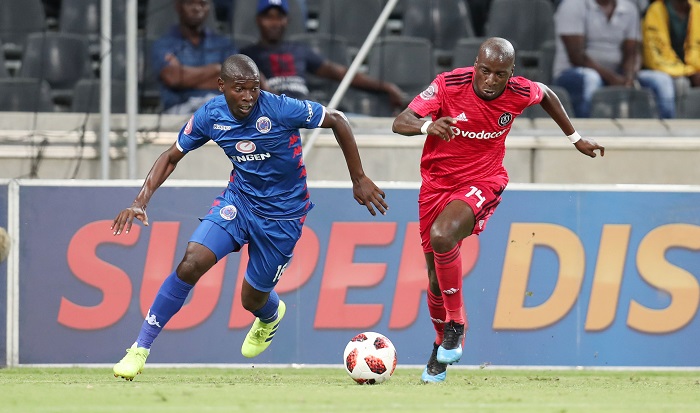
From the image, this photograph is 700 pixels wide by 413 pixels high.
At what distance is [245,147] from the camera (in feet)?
24.1

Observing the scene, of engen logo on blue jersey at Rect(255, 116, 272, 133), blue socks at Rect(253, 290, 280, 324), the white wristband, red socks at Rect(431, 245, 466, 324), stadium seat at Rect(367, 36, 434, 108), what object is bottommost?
blue socks at Rect(253, 290, 280, 324)

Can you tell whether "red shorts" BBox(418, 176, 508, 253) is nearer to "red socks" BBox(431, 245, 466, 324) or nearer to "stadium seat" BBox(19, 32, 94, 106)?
"red socks" BBox(431, 245, 466, 324)

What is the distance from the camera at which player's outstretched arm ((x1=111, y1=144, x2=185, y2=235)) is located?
6.85m

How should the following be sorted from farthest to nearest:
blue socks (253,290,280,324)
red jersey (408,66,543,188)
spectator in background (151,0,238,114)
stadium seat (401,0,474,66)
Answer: stadium seat (401,0,474,66) → spectator in background (151,0,238,114) → blue socks (253,290,280,324) → red jersey (408,66,543,188)

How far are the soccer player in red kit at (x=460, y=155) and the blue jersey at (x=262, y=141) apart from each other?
2.50 feet

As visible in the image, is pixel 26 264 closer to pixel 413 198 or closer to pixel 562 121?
pixel 413 198

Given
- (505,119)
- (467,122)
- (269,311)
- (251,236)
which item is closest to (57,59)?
(269,311)

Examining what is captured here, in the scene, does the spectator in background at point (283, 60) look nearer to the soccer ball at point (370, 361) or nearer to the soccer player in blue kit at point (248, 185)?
the soccer player in blue kit at point (248, 185)

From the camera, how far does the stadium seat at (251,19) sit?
A: 10.9 meters

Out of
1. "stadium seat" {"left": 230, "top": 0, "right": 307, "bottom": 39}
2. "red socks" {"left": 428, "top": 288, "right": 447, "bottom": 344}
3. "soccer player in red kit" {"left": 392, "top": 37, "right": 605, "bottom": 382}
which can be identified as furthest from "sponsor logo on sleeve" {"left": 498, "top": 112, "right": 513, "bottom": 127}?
"stadium seat" {"left": 230, "top": 0, "right": 307, "bottom": 39}

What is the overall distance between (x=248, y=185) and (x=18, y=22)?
182 inches

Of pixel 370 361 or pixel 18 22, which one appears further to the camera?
pixel 18 22

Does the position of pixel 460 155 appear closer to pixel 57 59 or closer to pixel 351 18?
pixel 351 18

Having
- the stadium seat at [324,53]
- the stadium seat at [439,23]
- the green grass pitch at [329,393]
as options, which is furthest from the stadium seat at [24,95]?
the stadium seat at [439,23]
